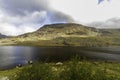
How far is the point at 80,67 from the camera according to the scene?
29266 mm

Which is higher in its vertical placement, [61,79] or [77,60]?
[77,60]

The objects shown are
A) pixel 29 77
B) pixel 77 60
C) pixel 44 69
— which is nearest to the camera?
pixel 29 77

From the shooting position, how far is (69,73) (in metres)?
28.5

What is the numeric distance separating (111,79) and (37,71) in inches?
405

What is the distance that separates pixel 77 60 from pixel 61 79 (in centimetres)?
424

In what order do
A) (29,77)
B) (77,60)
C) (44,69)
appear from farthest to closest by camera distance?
(77,60) → (44,69) → (29,77)

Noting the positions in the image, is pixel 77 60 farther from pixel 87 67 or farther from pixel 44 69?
pixel 44 69

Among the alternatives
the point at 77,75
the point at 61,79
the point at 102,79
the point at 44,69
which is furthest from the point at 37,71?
the point at 102,79

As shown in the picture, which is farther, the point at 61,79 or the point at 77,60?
the point at 77,60

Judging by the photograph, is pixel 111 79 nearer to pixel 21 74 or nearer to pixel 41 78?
pixel 41 78

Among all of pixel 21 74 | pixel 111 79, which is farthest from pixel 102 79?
pixel 21 74

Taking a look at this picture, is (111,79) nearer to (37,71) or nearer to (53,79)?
(53,79)

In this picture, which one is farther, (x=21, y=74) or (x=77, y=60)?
(x=77, y=60)

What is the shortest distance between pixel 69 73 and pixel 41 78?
13.3 feet
